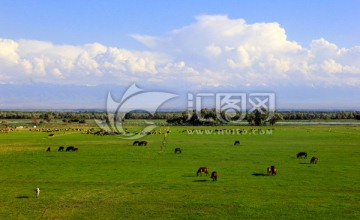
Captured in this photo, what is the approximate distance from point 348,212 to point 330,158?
2397 cm

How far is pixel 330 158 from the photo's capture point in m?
44.3

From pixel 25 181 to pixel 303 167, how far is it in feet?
76.9

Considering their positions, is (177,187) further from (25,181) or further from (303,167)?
(303,167)

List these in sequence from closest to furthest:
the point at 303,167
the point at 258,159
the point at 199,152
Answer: the point at 303,167 < the point at 258,159 < the point at 199,152

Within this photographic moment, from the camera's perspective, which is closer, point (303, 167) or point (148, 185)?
point (148, 185)

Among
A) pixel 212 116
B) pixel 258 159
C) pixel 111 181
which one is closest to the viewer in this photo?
pixel 111 181

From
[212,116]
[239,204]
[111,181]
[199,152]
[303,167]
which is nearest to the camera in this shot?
[239,204]

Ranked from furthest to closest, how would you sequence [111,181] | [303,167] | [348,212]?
[303,167] → [111,181] → [348,212]

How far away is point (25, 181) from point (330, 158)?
101 ft

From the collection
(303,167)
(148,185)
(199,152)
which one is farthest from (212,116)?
(148,185)

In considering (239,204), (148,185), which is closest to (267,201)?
(239,204)

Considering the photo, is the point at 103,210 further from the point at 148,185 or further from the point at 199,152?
the point at 199,152

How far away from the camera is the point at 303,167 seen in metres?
37.1

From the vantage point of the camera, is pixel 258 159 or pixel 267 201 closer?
pixel 267 201
